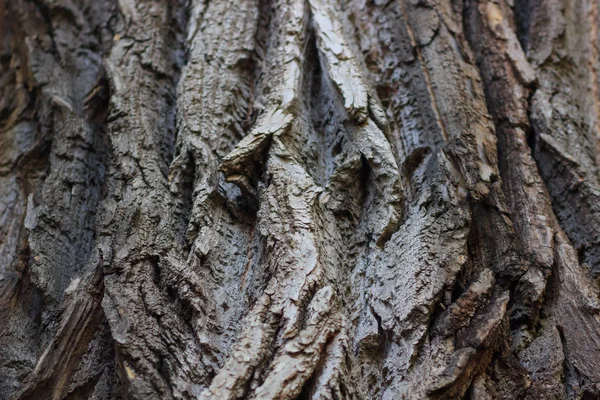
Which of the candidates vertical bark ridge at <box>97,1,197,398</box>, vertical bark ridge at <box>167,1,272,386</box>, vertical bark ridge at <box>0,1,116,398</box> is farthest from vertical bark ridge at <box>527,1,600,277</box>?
vertical bark ridge at <box>0,1,116,398</box>

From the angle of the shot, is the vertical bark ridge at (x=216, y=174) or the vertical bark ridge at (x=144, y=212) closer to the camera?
the vertical bark ridge at (x=144, y=212)

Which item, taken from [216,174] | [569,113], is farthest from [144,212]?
[569,113]

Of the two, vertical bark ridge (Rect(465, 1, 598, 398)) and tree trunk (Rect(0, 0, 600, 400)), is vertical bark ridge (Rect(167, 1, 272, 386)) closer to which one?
tree trunk (Rect(0, 0, 600, 400))

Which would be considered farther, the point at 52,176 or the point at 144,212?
the point at 52,176

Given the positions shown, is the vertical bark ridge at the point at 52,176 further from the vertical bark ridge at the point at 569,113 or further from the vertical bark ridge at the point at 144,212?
the vertical bark ridge at the point at 569,113

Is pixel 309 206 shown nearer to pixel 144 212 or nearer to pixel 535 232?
pixel 144 212

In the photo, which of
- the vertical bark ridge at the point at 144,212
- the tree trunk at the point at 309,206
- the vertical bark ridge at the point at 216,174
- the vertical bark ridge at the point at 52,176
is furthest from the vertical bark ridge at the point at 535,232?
the vertical bark ridge at the point at 52,176

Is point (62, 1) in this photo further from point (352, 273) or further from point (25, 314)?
point (352, 273)

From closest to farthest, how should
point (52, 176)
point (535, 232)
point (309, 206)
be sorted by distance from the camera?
point (309, 206) < point (535, 232) < point (52, 176)
